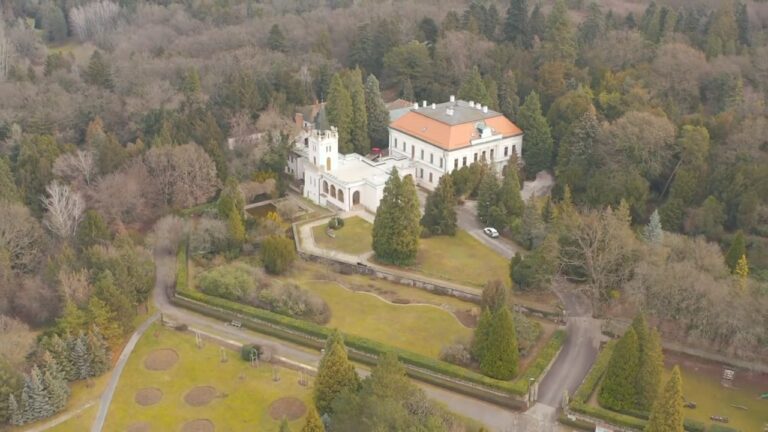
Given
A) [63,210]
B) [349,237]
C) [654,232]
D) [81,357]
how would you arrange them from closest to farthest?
[81,357], [654,232], [63,210], [349,237]

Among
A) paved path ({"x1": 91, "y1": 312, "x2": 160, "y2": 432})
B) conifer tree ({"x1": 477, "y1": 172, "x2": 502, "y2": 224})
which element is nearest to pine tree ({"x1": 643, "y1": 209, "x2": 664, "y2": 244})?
conifer tree ({"x1": 477, "y1": 172, "x2": 502, "y2": 224})

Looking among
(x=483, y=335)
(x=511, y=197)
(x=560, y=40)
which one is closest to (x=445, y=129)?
(x=511, y=197)

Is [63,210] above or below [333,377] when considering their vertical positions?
below

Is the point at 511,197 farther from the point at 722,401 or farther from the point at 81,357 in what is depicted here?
the point at 81,357

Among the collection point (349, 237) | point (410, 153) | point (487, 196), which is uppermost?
point (487, 196)

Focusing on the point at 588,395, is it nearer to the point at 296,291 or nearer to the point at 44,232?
the point at 296,291

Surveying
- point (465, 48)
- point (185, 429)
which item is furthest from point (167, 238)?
point (465, 48)

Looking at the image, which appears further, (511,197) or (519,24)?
(519,24)
